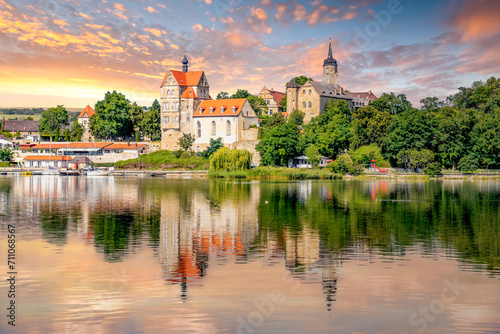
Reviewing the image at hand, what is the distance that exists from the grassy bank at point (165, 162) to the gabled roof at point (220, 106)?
7.91 metres

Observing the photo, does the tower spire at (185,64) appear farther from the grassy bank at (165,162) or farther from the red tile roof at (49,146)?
the red tile roof at (49,146)

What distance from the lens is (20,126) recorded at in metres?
132

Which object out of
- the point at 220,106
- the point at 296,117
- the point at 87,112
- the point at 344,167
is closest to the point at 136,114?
the point at 220,106

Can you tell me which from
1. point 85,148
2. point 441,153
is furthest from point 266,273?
point 85,148

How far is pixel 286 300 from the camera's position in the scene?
10.7 metres

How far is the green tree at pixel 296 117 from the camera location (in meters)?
92.1

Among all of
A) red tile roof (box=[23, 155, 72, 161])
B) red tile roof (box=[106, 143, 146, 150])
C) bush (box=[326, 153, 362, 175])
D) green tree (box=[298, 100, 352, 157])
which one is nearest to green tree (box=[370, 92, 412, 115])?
green tree (box=[298, 100, 352, 157])

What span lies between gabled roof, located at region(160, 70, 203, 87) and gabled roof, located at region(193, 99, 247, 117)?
4.47 m

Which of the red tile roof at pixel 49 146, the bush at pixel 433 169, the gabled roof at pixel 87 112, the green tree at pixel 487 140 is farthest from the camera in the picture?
the gabled roof at pixel 87 112

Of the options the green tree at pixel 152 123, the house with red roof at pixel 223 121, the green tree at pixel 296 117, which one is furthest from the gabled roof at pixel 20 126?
the green tree at pixel 296 117

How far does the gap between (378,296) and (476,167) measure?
5902cm

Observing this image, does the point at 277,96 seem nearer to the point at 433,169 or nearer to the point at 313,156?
the point at 313,156

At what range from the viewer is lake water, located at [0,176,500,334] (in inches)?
373

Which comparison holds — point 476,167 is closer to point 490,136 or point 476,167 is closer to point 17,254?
point 490,136
